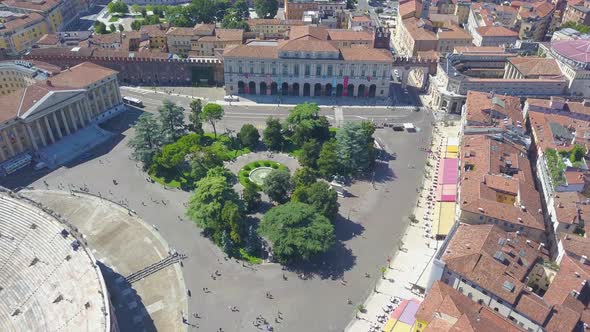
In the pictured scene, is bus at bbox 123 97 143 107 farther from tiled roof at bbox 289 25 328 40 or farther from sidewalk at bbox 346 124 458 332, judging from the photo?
sidewalk at bbox 346 124 458 332

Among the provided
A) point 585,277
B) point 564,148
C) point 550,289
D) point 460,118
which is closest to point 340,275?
point 550,289

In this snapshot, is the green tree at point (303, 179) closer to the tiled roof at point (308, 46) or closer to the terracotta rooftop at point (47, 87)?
the tiled roof at point (308, 46)

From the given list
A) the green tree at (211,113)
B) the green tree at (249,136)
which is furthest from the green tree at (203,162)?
the green tree at (211,113)

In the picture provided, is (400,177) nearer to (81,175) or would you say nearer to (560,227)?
(560,227)

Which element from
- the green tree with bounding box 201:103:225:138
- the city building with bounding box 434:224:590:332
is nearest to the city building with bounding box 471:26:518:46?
the green tree with bounding box 201:103:225:138

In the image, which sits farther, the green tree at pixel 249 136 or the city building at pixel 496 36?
the city building at pixel 496 36

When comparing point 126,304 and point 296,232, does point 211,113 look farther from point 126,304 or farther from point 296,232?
point 126,304

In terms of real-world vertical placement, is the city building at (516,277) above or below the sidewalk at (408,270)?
above
